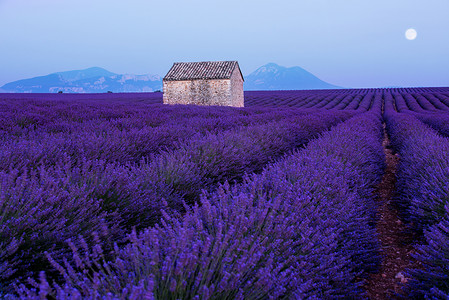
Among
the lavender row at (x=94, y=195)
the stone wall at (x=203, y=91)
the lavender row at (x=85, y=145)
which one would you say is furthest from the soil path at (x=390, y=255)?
the stone wall at (x=203, y=91)

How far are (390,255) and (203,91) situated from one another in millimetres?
18303

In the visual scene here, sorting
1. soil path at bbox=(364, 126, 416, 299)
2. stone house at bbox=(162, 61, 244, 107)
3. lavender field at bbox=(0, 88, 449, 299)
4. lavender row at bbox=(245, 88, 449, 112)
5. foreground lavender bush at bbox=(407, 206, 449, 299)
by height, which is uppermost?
stone house at bbox=(162, 61, 244, 107)

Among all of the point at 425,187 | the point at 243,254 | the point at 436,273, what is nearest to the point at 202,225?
the point at 243,254

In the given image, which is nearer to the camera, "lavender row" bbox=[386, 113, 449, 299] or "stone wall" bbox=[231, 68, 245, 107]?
"lavender row" bbox=[386, 113, 449, 299]

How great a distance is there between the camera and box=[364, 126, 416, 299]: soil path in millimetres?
1921

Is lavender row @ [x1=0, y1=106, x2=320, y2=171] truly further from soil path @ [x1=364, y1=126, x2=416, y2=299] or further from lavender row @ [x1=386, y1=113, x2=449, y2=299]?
lavender row @ [x1=386, y1=113, x2=449, y2=299]

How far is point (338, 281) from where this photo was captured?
1.47 m

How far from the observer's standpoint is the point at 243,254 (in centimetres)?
118

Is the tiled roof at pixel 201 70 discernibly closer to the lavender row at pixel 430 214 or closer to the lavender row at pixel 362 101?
Result: the lavender row at pixel 362 101

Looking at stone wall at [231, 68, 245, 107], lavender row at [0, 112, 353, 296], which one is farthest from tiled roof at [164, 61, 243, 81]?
lavender row at [0, 112, 353, 296]

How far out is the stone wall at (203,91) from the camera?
64.1 feet

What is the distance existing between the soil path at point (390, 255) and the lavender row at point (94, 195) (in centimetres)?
138

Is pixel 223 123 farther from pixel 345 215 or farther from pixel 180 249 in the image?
pixel 180 249

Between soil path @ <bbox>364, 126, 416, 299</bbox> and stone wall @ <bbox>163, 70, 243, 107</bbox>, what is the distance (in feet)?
52.9
